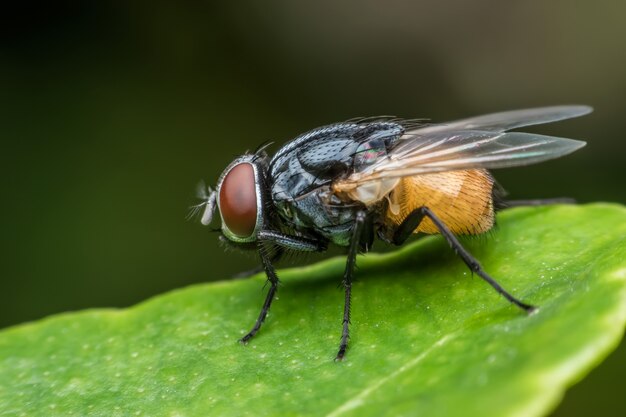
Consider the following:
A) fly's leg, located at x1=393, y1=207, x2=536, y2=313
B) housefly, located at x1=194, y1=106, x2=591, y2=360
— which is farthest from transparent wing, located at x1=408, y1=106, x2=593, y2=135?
fly's leg, located at x1=393, y1=207, x2=536, y2=313

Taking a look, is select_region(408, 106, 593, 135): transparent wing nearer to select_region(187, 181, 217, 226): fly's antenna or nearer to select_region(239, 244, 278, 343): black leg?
select_region(239, 244, 278, 343): black leg

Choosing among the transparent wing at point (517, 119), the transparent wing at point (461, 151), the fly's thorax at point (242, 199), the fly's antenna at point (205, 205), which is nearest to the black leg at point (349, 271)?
the transparent wing at point (461, 151)

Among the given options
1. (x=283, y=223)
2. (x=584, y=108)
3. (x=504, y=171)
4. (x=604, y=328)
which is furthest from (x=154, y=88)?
(x=604, y=328)

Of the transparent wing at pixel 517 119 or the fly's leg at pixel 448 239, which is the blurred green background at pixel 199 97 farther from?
the fly's leg at pixel 448 239

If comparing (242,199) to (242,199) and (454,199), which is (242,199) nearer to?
(242,199)

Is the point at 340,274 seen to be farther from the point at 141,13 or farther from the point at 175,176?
the point at 141,13
